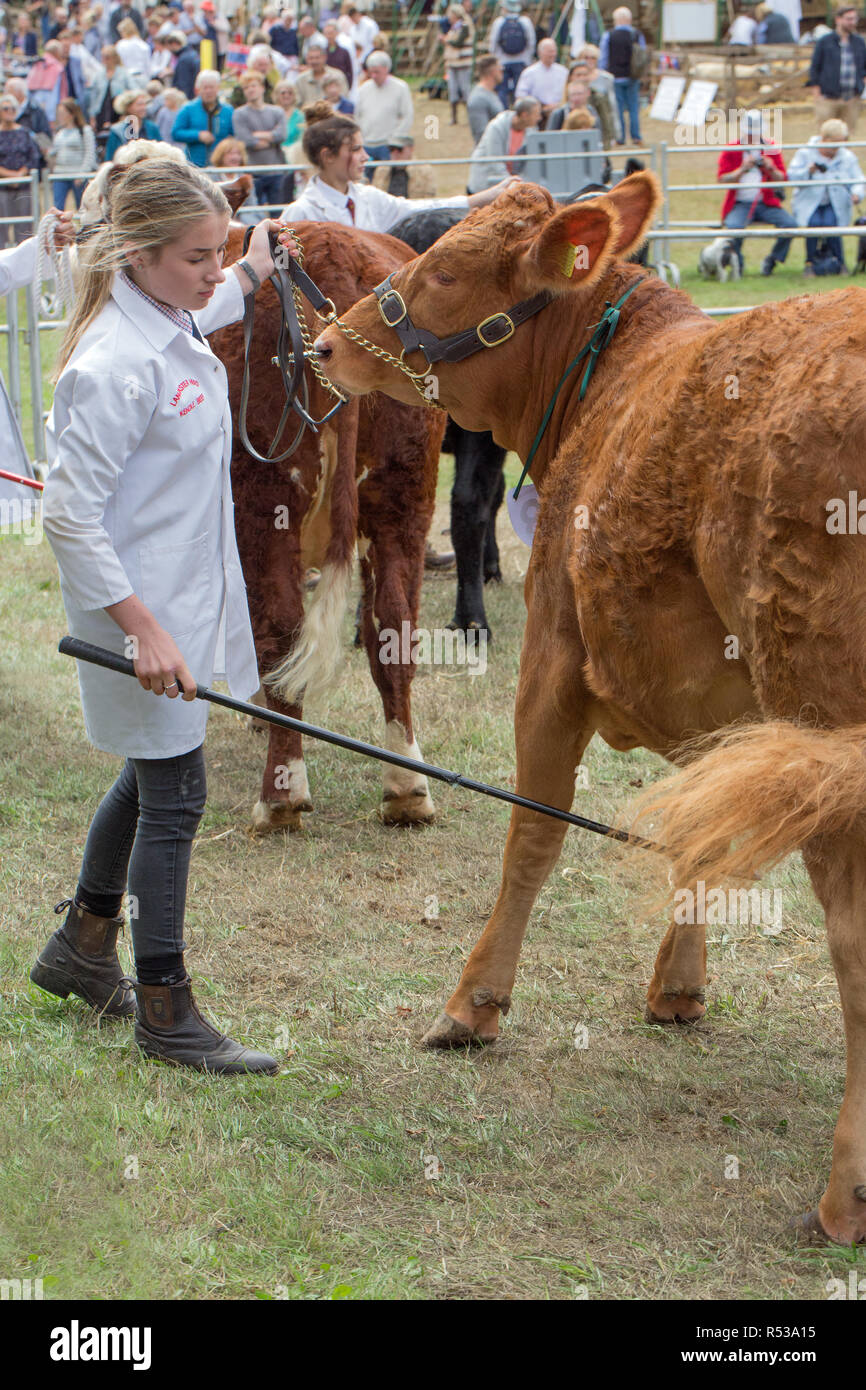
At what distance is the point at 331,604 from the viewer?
4891mm

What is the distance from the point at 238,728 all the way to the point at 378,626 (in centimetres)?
124

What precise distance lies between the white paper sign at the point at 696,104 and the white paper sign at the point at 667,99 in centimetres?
16

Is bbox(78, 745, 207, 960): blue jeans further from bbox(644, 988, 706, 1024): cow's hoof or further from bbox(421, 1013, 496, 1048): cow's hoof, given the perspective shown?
bbox(644, 988, 706, 1024): cow's hoof

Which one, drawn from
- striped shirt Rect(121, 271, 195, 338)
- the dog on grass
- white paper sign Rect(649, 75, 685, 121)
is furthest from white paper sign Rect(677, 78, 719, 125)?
striped shirt Rect(121, 271, 195, 338)

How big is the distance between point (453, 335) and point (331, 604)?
1555mm

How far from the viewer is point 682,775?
8.33 ft

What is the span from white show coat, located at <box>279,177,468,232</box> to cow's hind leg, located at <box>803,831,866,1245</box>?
17.6 feet

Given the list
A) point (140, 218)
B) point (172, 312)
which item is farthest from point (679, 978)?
point (140, 218)

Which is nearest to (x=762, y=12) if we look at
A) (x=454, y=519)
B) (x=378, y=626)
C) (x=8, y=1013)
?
(x=454, y=519)

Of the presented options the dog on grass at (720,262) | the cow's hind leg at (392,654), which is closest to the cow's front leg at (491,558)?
the cow's hind leg at (392,654)

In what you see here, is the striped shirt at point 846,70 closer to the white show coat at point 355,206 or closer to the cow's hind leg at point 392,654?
the white show coat at point 355,206

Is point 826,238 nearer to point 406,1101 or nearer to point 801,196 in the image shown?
point 801,196

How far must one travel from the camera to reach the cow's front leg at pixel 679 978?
3748 mm

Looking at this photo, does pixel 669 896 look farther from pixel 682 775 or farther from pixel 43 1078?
pixel 43 1078
